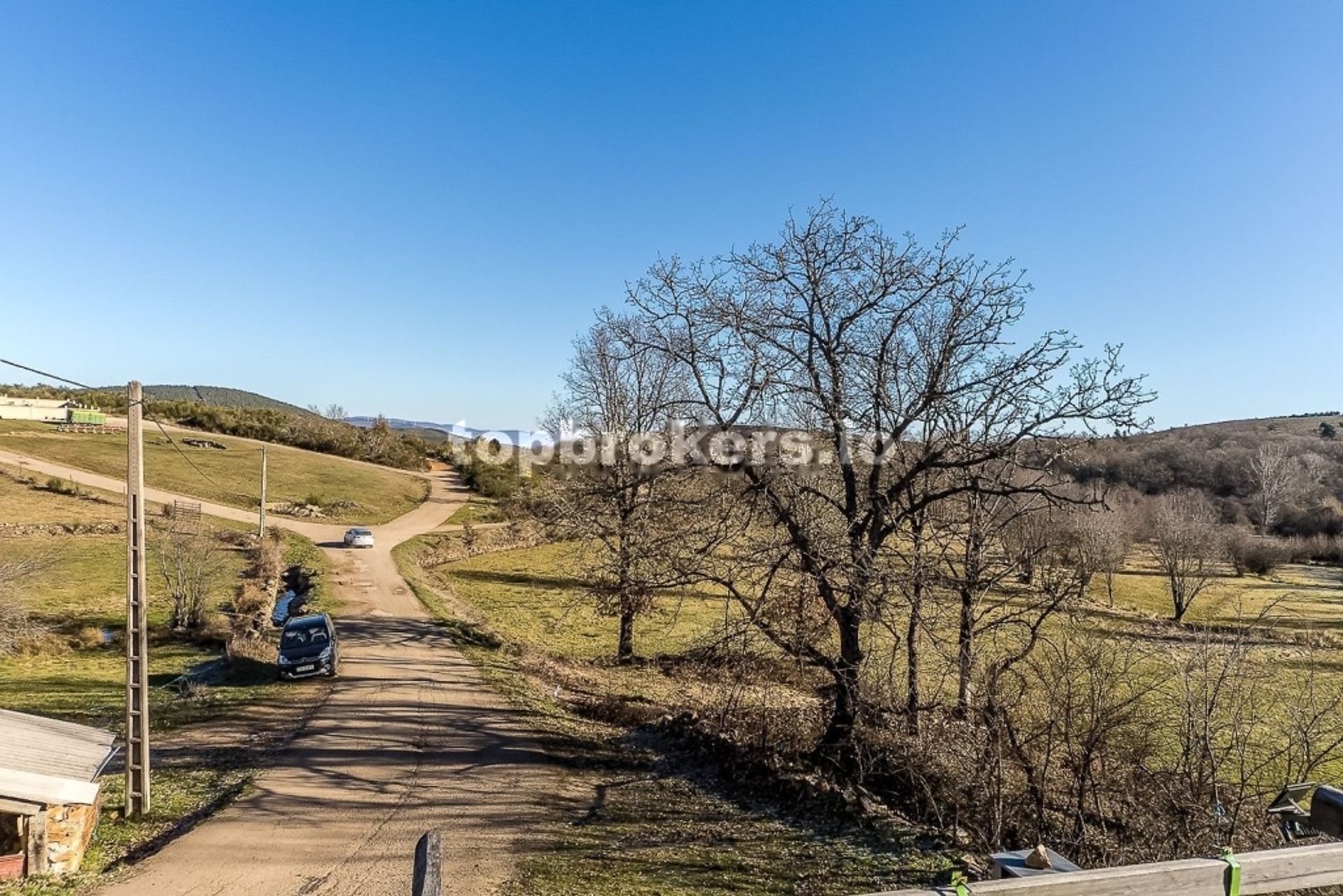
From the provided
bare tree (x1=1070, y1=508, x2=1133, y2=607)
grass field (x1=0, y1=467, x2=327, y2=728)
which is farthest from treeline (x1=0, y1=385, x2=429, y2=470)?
bare tree (x1=1070, y1=508, x2=1133, y2=607)

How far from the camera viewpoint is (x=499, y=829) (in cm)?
938

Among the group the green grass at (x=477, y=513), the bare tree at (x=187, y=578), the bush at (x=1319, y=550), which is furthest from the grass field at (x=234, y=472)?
the bush at (x=1319, y=550)

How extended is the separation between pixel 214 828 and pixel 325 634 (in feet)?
29.2

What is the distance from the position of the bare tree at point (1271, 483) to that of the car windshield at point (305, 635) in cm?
7057

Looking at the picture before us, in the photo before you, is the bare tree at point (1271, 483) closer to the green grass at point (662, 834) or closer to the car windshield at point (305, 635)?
the green grass at point (662, 834)

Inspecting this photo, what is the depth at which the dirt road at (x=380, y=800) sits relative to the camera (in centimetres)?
788

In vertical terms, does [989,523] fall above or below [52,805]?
above

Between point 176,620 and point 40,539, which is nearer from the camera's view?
point 176,620

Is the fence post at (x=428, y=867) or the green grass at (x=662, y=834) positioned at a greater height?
the fence post at (x=428, y=867)

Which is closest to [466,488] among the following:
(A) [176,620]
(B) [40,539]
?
(B) [40,539]

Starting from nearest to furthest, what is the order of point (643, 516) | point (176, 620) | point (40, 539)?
point (643, 516) < point (176, 620) < point (40, 539)

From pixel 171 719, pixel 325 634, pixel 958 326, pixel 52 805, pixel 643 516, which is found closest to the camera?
pixel 52 805

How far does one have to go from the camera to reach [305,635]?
57.5ft

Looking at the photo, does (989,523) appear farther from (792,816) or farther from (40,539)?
(40,539)
